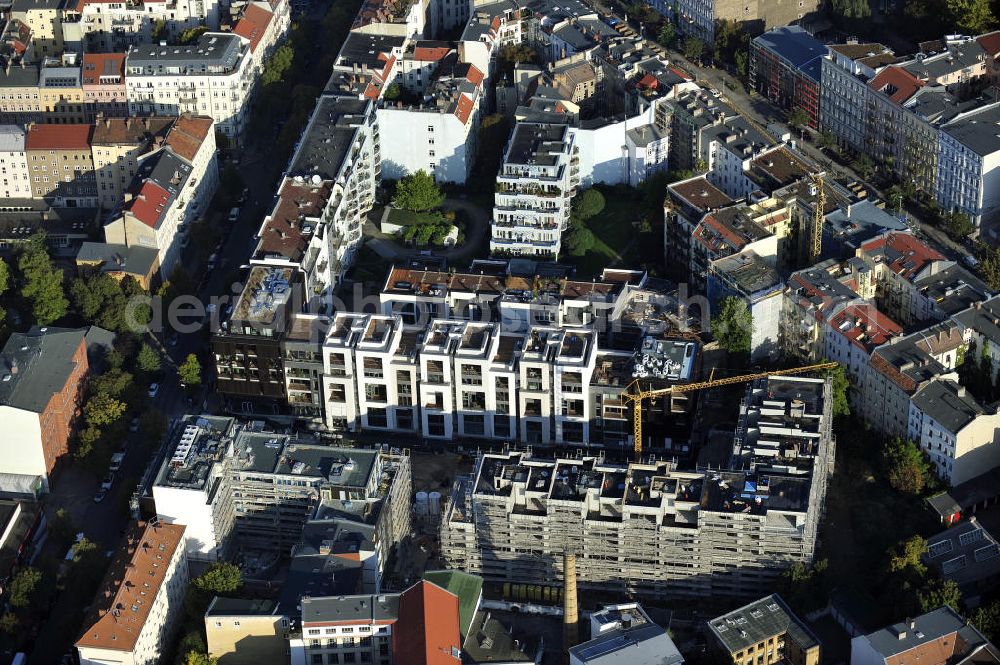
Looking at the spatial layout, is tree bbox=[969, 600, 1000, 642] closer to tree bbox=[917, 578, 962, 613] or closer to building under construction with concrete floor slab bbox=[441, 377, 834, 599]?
tree bbox=[917, 578, 962, 613]

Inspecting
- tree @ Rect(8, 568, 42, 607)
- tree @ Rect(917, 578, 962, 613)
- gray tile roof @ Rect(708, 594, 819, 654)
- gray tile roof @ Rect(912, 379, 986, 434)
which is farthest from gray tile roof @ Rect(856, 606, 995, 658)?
tree @ Rect(8, 568, 42, 607)

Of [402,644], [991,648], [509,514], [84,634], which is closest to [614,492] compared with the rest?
[509,514]

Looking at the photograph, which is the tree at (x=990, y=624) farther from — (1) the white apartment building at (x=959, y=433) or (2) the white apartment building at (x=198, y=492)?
(2) the white apartment building at (x=198, y=492)

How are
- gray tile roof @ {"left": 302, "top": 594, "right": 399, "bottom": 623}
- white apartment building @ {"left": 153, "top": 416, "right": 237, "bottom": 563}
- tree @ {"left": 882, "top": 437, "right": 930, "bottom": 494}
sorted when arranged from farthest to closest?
tree @ {"left": 882, "top": 437, "right": 930, "bottom": 494}, white apartment building @ {"left": 153, "top": 416, "right": 237, "bottom": 563}, gray tile roof @ {"left": 302, "top": 594, "right": 399, "bottom": 623}

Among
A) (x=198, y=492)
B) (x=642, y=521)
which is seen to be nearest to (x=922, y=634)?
(x=642, y=521)

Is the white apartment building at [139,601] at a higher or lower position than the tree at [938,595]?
higher

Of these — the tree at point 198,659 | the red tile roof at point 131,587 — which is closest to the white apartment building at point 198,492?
the red tile roof at point 131,587
